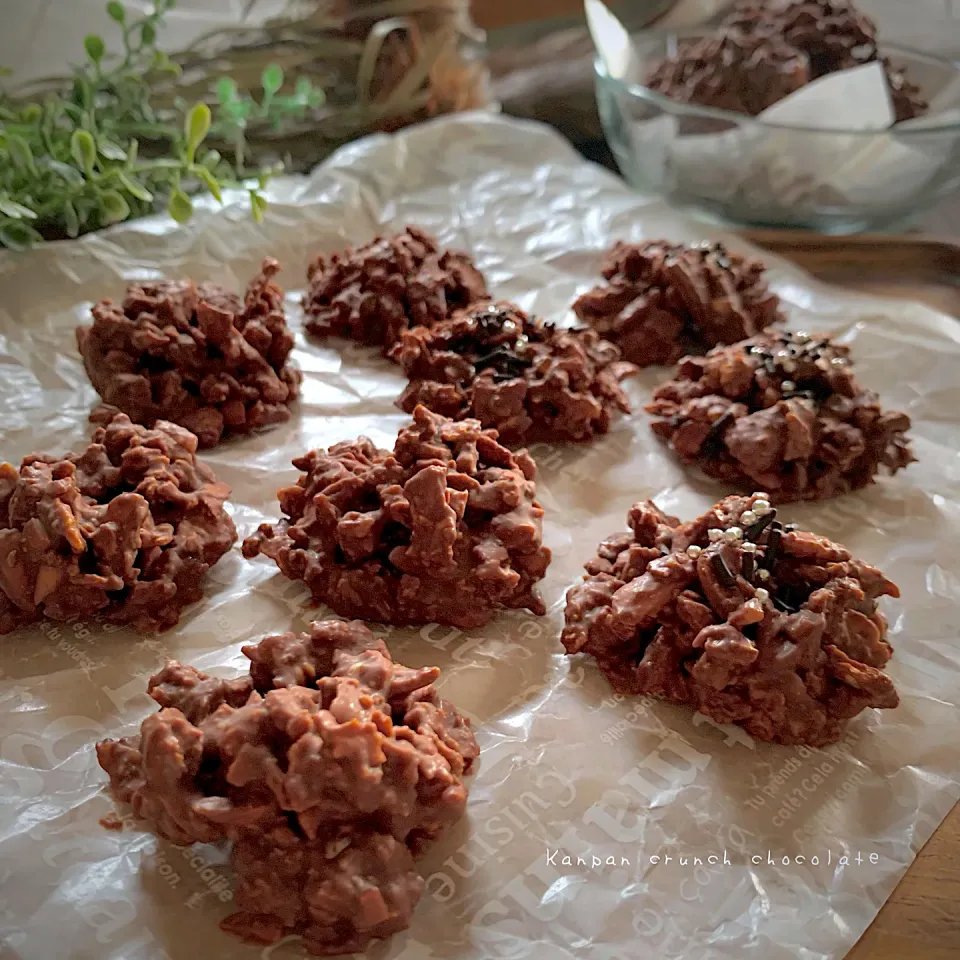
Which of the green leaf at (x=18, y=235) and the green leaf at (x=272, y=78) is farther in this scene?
the green leaf at (x=272, y=78)

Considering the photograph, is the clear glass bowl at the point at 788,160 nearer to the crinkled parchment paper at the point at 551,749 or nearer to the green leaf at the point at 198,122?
the crinkled parchment paper at the point at 551,749

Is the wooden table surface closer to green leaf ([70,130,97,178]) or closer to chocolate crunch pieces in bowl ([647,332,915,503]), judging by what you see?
chocolate crunch pieces in bowl ([647,332,915,503])

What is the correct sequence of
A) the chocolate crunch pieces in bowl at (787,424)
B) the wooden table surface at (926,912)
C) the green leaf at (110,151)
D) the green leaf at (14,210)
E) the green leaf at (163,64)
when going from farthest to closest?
the green leaf at (163,64) → the green leaf at (110,151) → the green leaf at (14,210) → the chocolate crunch pieces in bowl at (787,424) → the wooden table surface at (926,912)

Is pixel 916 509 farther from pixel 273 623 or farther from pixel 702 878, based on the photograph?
pixel 273 623

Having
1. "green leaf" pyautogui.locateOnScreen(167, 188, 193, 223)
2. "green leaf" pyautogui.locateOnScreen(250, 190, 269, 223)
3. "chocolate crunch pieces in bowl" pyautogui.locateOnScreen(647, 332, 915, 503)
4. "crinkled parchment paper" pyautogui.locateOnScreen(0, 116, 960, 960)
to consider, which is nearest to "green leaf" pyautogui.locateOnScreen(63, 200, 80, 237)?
"crinkled parchment paper" pyautogui.locateOnScreen(0, 116, 960, 960)

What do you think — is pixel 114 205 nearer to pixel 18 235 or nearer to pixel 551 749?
pixel 18 235

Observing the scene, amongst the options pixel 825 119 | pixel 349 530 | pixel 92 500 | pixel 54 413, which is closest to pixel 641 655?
pixel 349 530

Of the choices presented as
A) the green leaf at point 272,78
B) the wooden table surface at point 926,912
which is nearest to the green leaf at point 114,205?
the green leaf at point 272,78
